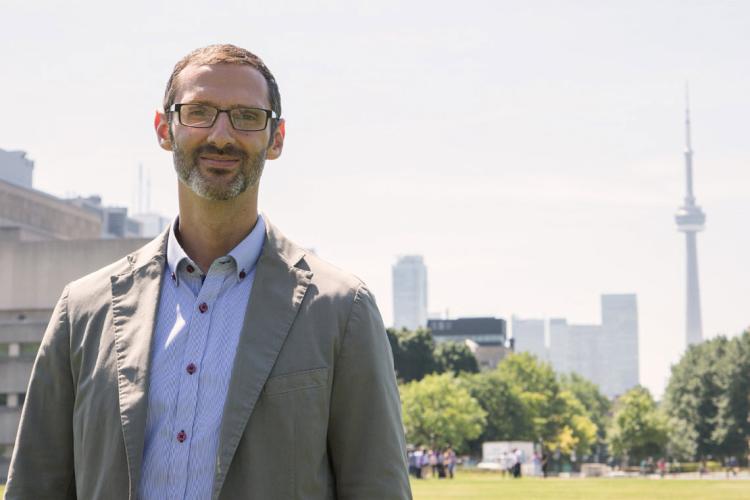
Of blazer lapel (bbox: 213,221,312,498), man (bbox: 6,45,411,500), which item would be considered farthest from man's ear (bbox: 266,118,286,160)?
blazer lapel (bbox: 213,221,312,498)

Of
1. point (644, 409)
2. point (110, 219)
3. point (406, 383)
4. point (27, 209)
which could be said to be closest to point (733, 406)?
point (644, 409)

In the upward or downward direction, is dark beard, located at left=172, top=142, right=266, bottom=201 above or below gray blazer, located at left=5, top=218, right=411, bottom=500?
above

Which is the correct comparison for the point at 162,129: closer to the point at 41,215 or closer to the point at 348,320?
the point at 348,320

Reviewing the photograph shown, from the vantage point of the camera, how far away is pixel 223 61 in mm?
4098

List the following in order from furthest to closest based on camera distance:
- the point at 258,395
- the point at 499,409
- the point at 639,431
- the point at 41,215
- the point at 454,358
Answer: the point at 41,215
the point at 454,358
the point at 499,409
the point at 639,431
the point at 258,395

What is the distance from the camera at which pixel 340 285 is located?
4.10 metres

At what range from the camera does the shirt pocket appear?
388 centimetres

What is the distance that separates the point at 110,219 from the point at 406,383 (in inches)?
3128

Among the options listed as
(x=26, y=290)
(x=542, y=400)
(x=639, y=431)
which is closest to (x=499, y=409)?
(x=542, y=400)

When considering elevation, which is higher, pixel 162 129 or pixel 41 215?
pixel 41 215

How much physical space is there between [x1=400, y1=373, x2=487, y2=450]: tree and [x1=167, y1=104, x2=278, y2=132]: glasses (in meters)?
106

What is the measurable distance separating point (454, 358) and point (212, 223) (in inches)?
5215

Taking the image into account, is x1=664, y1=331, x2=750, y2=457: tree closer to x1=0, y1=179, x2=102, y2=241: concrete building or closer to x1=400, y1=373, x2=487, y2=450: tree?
x1=400, y1=373, x2=487, y2=450: tree

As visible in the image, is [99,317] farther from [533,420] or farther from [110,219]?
[110,219]
